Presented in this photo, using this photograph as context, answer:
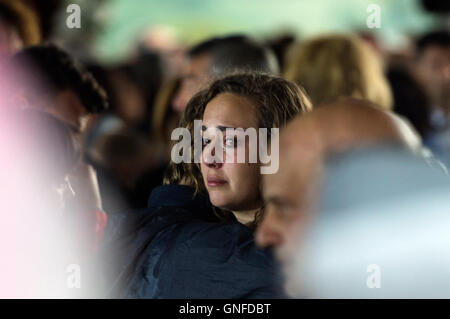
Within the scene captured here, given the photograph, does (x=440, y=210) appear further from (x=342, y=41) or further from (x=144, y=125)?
(x=144, y=125)

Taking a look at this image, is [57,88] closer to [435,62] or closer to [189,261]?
[189,261]

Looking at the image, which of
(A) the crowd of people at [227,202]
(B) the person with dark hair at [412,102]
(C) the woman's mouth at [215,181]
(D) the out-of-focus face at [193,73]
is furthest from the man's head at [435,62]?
(C) the woman's mouth at [215,181]

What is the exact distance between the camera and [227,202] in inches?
61.1

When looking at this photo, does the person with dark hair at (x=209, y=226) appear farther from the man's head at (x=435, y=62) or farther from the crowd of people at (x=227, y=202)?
the man's head at (x=435, y=62)

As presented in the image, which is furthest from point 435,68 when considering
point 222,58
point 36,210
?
point 36,210

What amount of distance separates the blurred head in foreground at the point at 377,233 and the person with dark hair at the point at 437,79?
1.63 meters

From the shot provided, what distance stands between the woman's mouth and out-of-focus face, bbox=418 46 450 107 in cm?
211

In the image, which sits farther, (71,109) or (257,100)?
(71,109)

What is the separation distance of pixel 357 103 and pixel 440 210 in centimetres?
20

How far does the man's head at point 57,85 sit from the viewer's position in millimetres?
2107

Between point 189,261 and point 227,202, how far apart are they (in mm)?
230

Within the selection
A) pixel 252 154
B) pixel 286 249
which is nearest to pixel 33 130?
pixel 252 154

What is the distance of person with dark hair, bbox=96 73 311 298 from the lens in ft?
4.33
